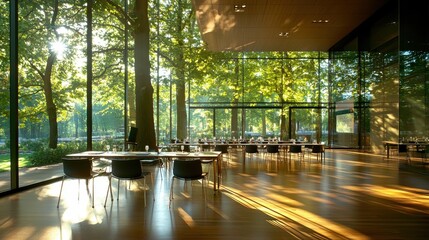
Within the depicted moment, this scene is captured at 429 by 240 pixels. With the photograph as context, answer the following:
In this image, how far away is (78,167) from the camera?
5184 millimetres

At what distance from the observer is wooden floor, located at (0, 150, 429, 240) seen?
3834 mm

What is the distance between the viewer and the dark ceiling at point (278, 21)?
10.8 metres

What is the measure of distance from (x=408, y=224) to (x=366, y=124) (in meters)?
11.0

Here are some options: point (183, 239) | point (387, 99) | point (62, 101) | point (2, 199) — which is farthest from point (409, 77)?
point (2, 199)

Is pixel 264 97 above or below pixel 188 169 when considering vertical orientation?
above

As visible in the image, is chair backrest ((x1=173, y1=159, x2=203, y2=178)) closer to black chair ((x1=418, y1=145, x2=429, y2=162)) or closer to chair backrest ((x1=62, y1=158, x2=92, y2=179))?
chair backrest ((x1=62, y1=158, x2=92, y2=179))

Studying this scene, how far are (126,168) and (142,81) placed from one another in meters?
5.20

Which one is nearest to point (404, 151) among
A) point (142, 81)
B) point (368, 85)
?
point (368, 85)

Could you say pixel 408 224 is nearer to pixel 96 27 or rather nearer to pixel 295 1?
pixel 295 1

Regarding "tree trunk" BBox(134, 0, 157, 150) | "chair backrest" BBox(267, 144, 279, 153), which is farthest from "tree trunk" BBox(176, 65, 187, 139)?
"chair backrest" BBox(267, 144, 279, 153)

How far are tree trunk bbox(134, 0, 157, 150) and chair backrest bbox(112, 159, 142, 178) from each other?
4753mm

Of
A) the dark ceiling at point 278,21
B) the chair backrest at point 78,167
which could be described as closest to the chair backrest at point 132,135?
the chair backrest at point 78,167

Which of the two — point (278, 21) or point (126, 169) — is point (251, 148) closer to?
point (278, 21)

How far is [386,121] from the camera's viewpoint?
1279cm
